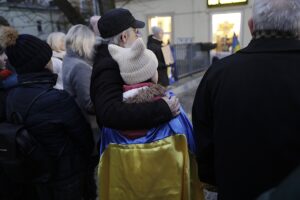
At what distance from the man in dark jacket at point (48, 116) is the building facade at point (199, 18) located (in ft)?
43.2

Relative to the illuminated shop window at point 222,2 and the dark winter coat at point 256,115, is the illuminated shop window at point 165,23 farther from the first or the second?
the dark winter coat at point 256,115

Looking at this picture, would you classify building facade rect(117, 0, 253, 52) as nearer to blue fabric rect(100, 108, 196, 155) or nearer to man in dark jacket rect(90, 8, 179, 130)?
man in dark jacket rect(90, 8, 179, 130)

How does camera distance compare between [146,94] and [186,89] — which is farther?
[186,89]

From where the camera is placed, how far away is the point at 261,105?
1.41 meters

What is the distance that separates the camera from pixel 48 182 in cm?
212

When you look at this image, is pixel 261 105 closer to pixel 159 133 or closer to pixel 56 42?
pixel 159 133

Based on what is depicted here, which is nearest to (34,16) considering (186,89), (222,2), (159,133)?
(222,2)

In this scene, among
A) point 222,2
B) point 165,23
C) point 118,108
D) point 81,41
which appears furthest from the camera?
point 165,23

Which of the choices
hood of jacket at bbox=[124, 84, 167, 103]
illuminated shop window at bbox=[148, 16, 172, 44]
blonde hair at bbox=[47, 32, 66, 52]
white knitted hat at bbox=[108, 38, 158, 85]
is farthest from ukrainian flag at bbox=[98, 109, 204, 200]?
illuminated shop window at bbox=[148, 16, 172, 44]

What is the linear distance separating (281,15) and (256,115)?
0.47 m

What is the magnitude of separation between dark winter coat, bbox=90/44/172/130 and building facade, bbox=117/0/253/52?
13.3 meters

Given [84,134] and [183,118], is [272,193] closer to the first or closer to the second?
[183,118]

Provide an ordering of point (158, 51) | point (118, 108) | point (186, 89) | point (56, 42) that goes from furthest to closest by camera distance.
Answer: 1. point (186, 89)
2. point (158, 51)
3. point (56, 42)
4. point (118, 108)

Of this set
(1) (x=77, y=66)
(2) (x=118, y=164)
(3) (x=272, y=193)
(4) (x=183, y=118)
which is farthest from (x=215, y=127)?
(1) (x=77, y=66)
